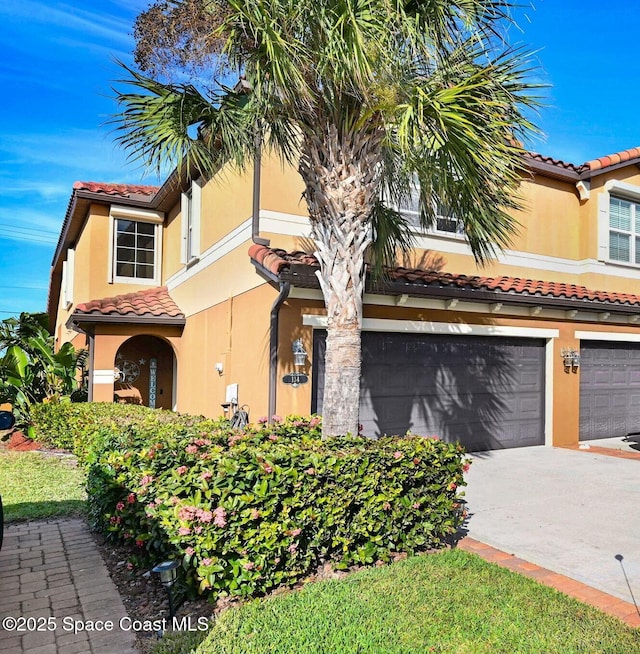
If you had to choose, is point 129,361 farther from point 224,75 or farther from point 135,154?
point 224,75

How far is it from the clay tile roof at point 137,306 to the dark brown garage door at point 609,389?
35.6 feet

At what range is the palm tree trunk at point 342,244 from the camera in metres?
6.09

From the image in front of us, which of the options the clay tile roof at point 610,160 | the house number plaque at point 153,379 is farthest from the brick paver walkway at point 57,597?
the clay tile roof at point 610,160

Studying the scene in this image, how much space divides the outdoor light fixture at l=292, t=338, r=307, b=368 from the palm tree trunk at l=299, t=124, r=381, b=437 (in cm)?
250

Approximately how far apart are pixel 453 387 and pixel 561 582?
6.27 meters

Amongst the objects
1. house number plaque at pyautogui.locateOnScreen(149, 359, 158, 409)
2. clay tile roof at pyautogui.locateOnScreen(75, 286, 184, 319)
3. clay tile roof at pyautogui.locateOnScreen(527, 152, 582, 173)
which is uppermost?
clay tile roof at pyautogui.locateOnScreen(527, 152, 582, 173)

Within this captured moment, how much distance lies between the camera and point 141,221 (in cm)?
1641

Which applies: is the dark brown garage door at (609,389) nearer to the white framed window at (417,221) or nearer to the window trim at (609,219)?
the window trim at (609,219)

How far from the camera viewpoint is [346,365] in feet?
20.0

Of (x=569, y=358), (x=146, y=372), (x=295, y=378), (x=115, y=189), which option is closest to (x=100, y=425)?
(x=295, y=378)

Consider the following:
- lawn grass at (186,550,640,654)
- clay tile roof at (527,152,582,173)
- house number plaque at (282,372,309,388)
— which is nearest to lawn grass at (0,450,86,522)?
house number plaque at (282,372,309,388)

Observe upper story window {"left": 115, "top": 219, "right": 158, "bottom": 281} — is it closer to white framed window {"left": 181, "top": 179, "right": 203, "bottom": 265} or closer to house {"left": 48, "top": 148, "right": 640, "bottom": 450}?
house {"left": 48, "top": 148, "right": 640, "bottom": 450}

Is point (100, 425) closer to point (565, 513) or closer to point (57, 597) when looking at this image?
point (57, 597)

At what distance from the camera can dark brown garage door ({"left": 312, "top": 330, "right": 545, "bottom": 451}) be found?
9.91m
